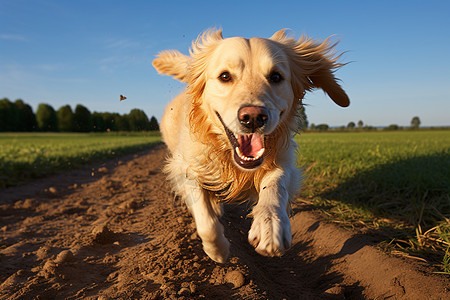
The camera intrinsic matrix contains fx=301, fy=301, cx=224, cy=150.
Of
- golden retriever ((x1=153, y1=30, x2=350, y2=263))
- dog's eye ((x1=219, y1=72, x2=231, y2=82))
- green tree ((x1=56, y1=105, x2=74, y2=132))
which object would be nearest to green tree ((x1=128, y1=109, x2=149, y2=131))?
golden retriever ((x1=153, y1=30, x2=350, y2=263))

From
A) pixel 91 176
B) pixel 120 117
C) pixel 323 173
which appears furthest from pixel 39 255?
pixel 91 176

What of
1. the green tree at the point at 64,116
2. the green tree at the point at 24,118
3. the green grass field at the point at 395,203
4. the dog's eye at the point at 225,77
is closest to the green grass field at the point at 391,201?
the green grass field at the point at 395,203

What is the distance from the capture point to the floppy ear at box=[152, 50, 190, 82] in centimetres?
332

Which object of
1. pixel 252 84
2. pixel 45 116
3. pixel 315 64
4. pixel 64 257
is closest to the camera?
pixel 252 84

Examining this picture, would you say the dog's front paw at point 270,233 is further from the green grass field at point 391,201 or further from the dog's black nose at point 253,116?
the green grass field at point 391,201

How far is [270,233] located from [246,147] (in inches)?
32.2

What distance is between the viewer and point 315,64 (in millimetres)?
3162

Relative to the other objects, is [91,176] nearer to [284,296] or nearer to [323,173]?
[323,173]

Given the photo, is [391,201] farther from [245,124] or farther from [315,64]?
[245,124]

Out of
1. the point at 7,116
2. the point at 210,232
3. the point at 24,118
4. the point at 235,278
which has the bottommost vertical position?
the point at 235,278

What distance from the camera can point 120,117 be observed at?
175 inches

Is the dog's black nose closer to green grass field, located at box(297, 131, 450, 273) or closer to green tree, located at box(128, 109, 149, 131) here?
green grass field, located at box(297, 131, 450, 273)

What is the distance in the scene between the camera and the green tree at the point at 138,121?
4.14 meters

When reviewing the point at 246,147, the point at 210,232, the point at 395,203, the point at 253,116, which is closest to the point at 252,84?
the point at 253,116
